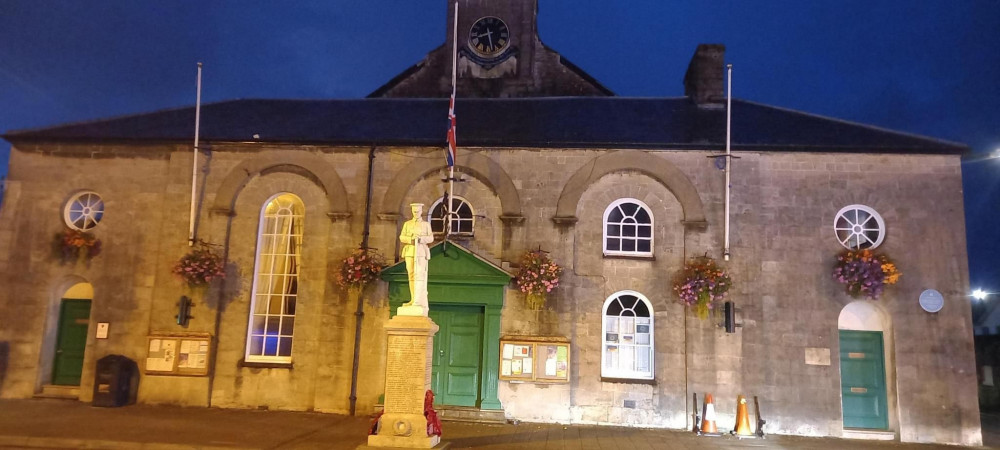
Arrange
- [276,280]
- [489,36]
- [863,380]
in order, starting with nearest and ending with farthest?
[863,380] → [276,280] → [489,36]

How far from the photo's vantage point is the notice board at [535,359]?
1324 centimetres

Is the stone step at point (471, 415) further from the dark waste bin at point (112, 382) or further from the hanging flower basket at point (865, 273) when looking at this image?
the hanging flower basket at point (865, 273)

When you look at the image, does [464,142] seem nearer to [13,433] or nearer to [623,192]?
[623,192]

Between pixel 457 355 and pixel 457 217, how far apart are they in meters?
2.87

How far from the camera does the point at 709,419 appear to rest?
12.6 m

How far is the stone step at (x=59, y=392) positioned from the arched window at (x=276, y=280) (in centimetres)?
368

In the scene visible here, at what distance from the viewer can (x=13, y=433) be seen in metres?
10.6

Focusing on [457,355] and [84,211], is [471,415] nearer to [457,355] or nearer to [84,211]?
[457,355]

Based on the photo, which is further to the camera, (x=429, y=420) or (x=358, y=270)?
(x=358, y=270)

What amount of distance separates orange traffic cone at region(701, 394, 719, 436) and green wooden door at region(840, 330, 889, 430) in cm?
267

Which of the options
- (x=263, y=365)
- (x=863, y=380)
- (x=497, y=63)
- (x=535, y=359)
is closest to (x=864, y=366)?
(x=863, y=380)

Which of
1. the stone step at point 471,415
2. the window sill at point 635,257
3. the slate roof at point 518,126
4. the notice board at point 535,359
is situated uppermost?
the slate roof at point 518,126

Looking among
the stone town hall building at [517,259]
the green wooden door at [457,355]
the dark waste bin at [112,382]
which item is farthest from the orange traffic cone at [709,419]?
the dark waste bin at [112,382]

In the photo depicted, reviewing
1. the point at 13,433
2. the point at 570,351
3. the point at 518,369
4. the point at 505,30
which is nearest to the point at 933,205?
the point at 570,351
